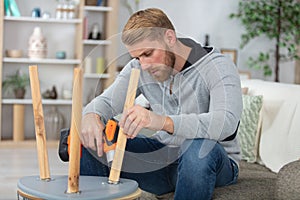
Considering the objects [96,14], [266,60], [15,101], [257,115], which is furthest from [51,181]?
[266,60]

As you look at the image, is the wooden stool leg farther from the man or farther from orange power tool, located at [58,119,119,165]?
orange power tool, located at [58,119,119,165]

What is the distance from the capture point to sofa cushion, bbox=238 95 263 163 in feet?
10.5

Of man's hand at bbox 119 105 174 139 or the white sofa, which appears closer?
man's hand at bbox 119 105 174 139

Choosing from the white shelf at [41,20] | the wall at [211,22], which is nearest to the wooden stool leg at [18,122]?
the white shelf at [41,20]

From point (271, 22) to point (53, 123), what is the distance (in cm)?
231

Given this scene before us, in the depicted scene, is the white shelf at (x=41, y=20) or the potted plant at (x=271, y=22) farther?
the potted plant at (x=271, y=22)

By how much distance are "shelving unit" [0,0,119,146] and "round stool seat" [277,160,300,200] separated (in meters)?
3.61

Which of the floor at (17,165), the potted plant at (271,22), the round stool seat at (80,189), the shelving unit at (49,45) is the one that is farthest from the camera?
the potted plant at (271,22)

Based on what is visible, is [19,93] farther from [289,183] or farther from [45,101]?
[289,183]

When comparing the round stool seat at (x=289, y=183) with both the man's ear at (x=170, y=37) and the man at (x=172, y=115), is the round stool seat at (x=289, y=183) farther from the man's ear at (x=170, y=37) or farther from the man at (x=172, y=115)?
the man's ear at (x=170, y=37)

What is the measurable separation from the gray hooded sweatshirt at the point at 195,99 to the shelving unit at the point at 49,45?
10.4 ft

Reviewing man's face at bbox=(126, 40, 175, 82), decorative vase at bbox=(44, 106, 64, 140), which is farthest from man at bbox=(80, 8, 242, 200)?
decorative vase at bbox=(44, 106, 64, 140)

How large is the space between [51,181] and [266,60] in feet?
15.4

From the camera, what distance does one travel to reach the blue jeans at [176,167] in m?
2.12
